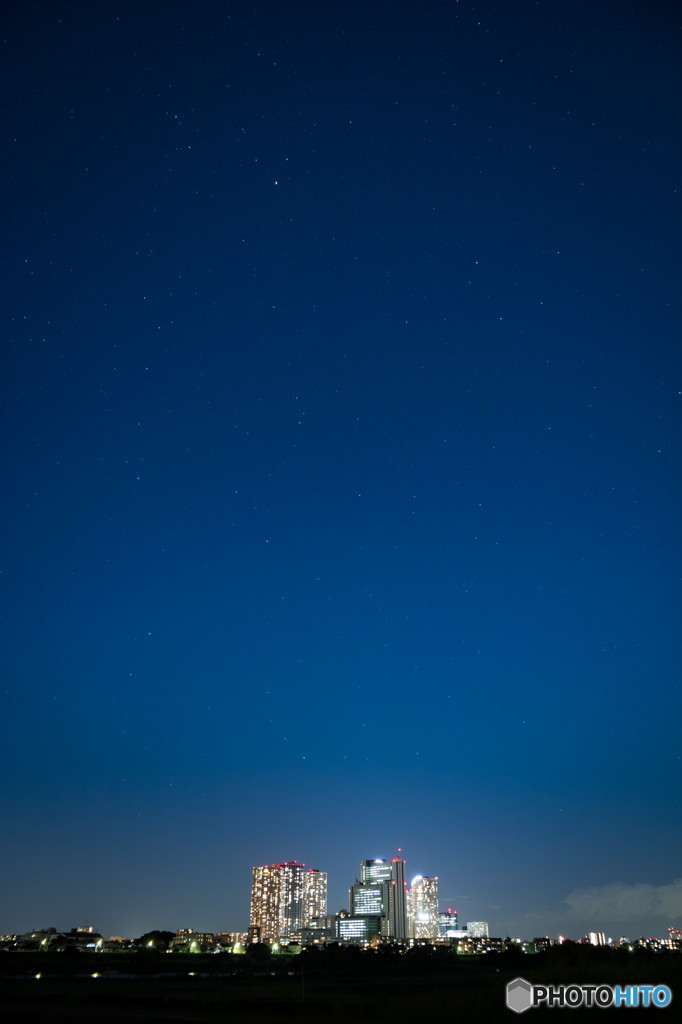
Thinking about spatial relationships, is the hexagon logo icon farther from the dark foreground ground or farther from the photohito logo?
the dark foreground ground

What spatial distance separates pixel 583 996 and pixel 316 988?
34.8 meters

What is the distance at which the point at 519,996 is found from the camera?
20.0 m

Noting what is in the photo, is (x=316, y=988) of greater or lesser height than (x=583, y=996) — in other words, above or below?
below

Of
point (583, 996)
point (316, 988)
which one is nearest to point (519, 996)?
point (583, 996)

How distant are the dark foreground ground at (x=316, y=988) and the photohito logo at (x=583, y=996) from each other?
32 centimetres

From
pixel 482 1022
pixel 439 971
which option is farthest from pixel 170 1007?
pixel 439 971

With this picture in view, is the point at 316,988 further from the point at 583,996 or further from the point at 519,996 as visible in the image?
the point at 583,996

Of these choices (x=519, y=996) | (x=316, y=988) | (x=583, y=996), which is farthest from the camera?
(x=316, y=988)

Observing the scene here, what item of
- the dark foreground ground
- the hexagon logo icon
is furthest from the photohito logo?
the dark foreground ground

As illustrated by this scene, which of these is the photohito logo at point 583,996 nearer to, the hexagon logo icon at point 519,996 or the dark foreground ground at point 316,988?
the hexagon logo icon at point 519,996

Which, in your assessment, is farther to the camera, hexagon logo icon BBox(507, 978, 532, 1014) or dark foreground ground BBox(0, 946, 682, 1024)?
dark foreground ground BBox(0, 946, 682, 1024)

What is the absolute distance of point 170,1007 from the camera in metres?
33.9

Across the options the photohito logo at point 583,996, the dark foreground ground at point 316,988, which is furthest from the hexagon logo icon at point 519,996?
the dark foreground ground at point 316,988

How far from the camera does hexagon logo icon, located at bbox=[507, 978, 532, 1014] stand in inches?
771
